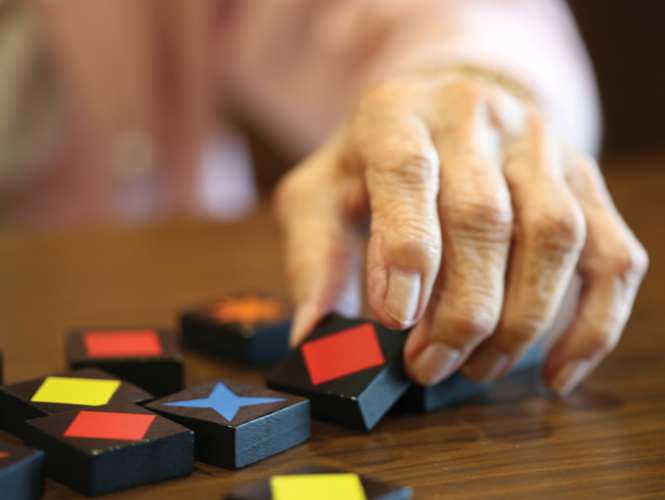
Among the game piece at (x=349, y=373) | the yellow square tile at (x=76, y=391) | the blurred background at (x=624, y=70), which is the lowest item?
the blurred background at (x=624, y=70)

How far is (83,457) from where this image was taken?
1.39 ft

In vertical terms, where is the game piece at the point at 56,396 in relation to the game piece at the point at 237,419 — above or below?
above

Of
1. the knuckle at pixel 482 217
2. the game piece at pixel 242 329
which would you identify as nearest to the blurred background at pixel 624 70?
the game piece at pixel 242 329

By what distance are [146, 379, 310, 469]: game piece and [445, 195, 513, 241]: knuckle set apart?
0.23 meters

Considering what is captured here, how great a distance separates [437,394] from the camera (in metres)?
0.62

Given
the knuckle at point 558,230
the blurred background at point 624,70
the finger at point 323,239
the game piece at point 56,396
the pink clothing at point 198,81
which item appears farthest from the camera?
the blurred background at point 624,70

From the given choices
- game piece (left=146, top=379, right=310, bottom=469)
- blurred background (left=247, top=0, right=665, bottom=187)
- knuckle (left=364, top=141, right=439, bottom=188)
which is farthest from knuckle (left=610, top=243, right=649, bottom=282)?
blurred background (left=247, top=0, right=665, bottom=187)

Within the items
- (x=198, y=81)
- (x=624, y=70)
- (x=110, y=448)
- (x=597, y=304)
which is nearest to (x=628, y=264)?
(x=597, y=304)

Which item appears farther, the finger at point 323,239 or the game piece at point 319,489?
the finger at point 323,239

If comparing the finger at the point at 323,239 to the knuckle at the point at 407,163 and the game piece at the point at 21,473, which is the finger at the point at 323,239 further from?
the game piece at the point at 21,473

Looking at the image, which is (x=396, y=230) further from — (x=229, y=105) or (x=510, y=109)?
(x=229, y=105)

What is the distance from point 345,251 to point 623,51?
3.70 meters

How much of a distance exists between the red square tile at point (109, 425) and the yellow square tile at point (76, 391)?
1.6 inches

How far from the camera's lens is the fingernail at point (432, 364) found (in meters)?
0.58
